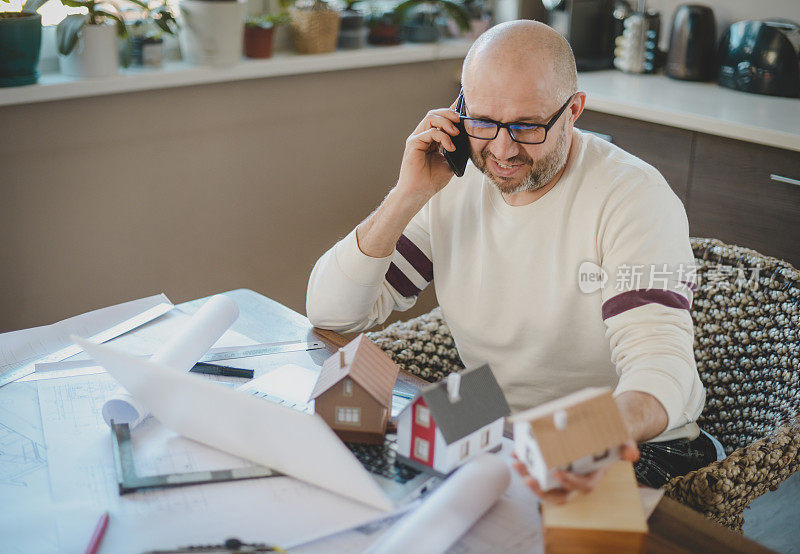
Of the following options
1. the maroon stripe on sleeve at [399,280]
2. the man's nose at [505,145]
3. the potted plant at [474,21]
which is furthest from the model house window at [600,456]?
the potted plant at [474,21]

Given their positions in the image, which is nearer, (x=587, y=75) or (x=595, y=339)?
(x=595, y=339)

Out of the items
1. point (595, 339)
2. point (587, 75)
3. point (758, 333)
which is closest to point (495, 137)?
point (595, 339)

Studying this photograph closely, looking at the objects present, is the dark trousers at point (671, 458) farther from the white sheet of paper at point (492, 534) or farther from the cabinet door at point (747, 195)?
the cabinet door at point (747, 195)

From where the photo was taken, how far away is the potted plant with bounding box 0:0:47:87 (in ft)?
6.67

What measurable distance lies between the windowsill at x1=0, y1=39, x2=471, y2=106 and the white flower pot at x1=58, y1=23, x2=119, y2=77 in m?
0.02

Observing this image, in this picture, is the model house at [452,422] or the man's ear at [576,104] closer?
the model house at [452,422]

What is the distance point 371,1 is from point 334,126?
503 millimetres

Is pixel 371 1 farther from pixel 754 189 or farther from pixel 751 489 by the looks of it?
pixel 751 489

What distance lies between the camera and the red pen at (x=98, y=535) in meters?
0.93

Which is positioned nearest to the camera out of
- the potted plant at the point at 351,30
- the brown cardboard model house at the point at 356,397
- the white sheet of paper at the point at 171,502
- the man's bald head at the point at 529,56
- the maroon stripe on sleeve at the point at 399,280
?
the white sheet of paper at the point at 171,502

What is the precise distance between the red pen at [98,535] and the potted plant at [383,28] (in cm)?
217

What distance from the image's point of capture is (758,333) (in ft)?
4.98

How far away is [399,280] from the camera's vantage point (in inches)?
66.3

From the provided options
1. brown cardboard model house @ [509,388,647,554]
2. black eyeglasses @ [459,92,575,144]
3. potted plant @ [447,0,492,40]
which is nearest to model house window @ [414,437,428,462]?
brown cardboard model house @ [509,388,647,554]
